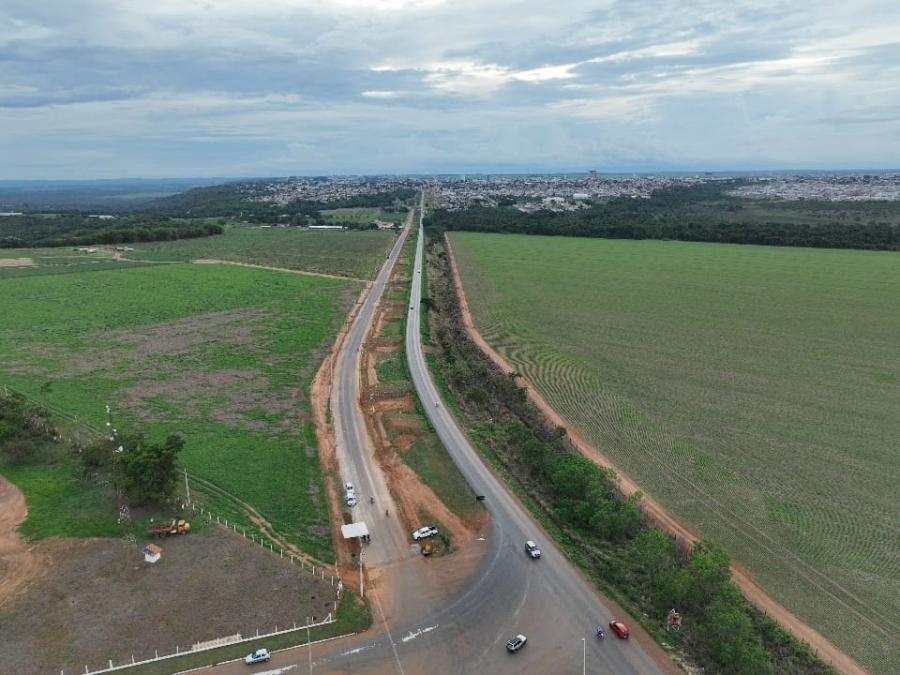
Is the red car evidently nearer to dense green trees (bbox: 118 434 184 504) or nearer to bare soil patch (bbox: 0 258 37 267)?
dense green trees (bbox: 118 434 184 504)

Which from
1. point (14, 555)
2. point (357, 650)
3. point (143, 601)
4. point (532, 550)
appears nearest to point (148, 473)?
point (14, 555)

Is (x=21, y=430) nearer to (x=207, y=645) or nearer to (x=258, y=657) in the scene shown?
(x=207, y=645)

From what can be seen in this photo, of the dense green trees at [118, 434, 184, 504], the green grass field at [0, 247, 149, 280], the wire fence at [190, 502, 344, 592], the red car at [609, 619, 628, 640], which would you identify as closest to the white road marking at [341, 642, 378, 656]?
the wire fence at [190, 502, 344, 592]

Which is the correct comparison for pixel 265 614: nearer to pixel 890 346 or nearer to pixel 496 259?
pixel 890 346

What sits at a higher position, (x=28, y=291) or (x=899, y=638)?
(x=28, y=291)

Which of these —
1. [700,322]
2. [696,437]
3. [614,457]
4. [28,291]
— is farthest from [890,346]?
[28,291]

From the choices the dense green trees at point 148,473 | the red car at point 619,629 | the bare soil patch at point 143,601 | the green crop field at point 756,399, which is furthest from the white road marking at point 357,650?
the green crop field at point 756,399

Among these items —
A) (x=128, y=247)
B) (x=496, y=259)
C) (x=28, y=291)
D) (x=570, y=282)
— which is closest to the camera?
(x=28, y=291)
